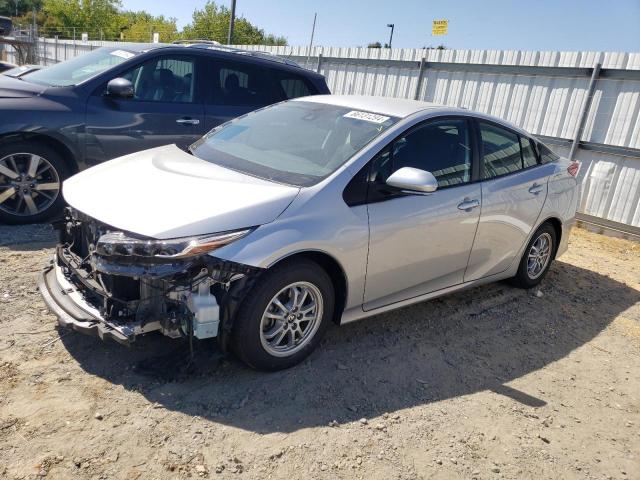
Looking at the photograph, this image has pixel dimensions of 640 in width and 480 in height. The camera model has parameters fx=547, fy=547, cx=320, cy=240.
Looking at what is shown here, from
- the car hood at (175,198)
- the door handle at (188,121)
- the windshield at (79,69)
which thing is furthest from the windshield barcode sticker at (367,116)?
the windshield at (79,69)

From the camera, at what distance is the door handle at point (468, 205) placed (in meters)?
4.20

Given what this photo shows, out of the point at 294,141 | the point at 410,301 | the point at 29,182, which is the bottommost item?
the point at 410,301

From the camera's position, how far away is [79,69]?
238 inches

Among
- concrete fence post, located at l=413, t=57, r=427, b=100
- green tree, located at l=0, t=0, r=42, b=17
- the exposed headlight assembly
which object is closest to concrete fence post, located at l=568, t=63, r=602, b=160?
concrete fence post, located at l=413, t=57, r=427, b=100

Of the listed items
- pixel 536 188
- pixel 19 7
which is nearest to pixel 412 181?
pixel 536 188

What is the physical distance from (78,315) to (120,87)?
10.5ft

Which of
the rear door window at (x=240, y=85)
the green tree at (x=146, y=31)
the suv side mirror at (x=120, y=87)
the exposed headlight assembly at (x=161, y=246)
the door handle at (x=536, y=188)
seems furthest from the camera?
the green tree at (x=146, y=31)

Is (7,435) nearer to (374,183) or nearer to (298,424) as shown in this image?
(298,424)

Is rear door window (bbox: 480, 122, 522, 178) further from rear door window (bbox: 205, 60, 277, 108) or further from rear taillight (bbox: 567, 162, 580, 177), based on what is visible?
rear door window (bbox: 205, 60, 277, 108)

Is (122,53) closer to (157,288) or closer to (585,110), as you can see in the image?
(157,288)

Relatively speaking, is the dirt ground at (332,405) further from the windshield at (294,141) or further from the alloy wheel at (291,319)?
the windshield at (294,141)

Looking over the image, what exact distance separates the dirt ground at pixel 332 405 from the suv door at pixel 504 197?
0.63m

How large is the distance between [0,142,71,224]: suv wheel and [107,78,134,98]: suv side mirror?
85 centimetres

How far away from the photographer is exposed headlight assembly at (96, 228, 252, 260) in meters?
2.89
